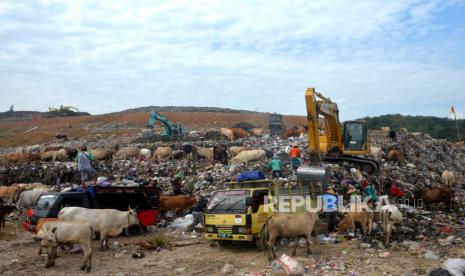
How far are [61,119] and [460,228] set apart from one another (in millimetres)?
47436

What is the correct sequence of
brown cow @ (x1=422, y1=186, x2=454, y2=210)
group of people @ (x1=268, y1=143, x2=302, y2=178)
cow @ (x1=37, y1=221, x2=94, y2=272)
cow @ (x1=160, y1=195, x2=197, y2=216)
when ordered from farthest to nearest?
group of people @ (x1=268, y1=143, x2=302, y2=178) < cow @ (x1=160, y1=195, x2=197, y2=216) < brown cow @ (x1=422, y1=186, x2=454, y2=210) < cow @ (x1=37, y1=221, x2=94, y2=272)

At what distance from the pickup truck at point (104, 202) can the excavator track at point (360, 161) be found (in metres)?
7.71

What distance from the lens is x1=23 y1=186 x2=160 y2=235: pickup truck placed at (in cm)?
1073

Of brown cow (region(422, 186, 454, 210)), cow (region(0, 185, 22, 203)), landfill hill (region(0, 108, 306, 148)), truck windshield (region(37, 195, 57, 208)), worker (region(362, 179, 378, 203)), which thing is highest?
landfill hill (region(0, 108, 306, 148))

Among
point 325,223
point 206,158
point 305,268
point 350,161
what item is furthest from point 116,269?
point 206,158

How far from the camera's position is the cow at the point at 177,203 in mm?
13876

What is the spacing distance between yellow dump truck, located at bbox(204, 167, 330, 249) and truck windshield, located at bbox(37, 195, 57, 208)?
4.09 meters

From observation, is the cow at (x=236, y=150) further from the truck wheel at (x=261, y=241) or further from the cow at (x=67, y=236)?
the cow at (x=67, y=236)

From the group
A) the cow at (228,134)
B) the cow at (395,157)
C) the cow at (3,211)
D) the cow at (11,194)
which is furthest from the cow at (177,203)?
the cow at (228,134)

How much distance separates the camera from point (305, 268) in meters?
7.78

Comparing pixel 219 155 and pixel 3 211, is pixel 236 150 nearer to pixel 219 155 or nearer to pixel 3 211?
pixel 219 155

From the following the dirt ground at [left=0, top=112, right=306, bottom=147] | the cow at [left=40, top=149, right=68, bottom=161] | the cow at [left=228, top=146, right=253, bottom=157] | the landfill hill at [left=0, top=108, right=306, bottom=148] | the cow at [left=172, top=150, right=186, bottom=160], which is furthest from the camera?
the dirt ground at [left=0, top=112, right=306, bottom=147]

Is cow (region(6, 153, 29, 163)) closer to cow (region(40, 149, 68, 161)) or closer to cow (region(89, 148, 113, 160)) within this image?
cow (region(40, 149, 68, 161))

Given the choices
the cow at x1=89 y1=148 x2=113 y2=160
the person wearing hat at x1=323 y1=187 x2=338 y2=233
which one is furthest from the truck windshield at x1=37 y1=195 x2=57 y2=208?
the cow at x1=89 y1=148 x2=113 y2=160
